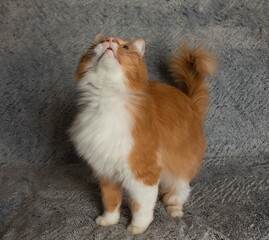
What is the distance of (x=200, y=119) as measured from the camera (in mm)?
1612

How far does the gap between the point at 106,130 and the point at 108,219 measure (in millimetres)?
339

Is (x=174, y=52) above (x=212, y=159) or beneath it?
above

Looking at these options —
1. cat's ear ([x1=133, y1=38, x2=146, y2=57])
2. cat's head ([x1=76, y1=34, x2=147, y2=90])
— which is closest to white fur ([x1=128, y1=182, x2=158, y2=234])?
cat's head ([x1=76, y1=34, x2=147, y2=90])

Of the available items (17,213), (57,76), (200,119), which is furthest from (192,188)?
(57,76)

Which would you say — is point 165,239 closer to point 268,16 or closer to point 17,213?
point 17,213

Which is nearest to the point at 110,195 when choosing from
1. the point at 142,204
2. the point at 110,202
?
the point at 110,202

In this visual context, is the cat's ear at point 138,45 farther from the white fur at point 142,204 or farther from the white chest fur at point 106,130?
the white fur at point 142,204

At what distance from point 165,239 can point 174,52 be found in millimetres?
912

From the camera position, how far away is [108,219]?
4.53ft

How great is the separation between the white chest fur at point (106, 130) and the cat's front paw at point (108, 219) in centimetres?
18

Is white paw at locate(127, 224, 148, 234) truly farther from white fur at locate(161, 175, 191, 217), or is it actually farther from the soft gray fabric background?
the soft gray fabric background

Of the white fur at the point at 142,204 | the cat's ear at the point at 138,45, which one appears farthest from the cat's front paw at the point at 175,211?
the cat's ear at the point at 138,45

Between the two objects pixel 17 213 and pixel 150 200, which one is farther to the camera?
pixel 17 213

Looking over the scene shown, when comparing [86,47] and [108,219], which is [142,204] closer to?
[108,219]
